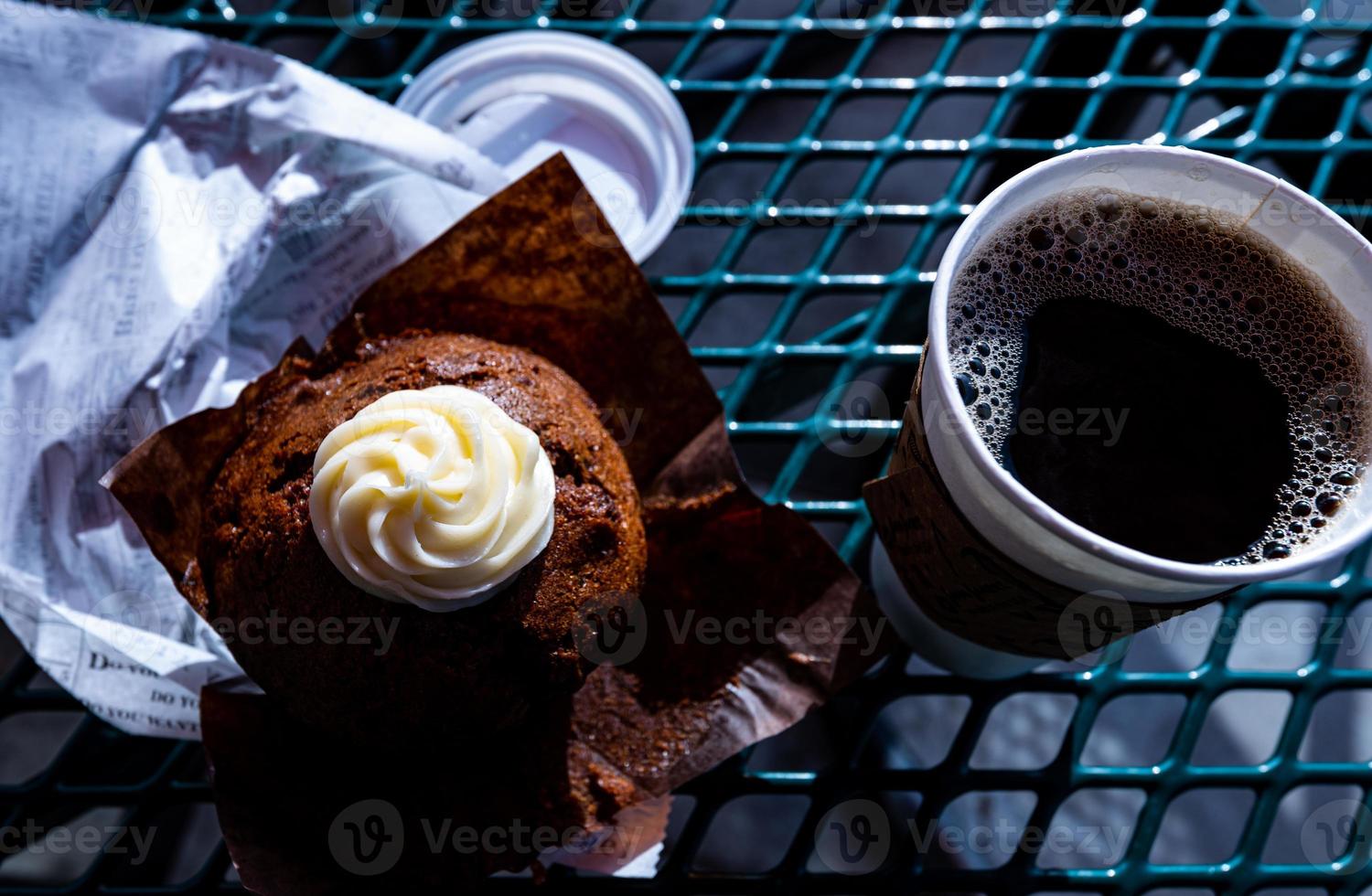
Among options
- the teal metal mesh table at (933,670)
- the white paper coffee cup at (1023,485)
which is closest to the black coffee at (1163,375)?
the white paper coffee cup at (1023,485)

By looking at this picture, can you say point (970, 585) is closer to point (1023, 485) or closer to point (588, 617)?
point (1023, 485)

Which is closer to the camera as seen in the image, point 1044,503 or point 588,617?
point 1044,503

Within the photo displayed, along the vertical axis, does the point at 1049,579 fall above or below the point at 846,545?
above

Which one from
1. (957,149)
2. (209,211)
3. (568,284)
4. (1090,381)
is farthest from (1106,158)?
(209,211)

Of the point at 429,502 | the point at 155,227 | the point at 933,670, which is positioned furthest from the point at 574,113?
the point at 933,670

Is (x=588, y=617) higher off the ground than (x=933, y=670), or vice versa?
(x=588, y=617)

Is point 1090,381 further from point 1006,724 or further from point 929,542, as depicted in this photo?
point 1006,724
